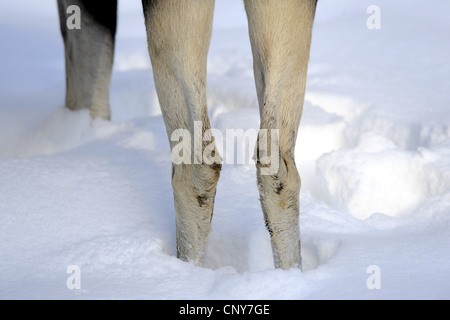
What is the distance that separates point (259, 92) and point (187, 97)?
19cm

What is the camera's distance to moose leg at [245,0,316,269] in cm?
137

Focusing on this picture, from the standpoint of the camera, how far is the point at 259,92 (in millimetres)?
1521

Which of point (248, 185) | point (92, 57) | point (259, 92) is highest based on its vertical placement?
point (259, 92)

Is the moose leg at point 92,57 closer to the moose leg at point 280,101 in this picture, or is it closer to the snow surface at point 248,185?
the snow surface at point 248,185

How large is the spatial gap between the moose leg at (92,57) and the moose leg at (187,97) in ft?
3.72

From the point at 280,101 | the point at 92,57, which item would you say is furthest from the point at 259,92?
the point at 92,57

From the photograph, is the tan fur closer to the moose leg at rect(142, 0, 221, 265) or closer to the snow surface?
the moose leg at rect(142, 0, 221, 265)

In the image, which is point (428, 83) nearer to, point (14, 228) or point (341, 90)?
point (341, 90)

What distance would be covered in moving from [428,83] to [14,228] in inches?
67.1

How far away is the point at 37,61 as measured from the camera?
3689 mm

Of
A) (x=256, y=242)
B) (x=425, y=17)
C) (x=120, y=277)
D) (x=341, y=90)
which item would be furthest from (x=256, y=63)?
(x=425, y=17)

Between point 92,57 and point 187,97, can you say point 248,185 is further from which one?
point 92,57

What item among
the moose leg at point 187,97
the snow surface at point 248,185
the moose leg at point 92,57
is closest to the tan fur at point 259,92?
the moose leg at point 187,97

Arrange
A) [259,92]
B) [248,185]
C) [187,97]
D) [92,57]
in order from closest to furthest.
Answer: [187,97]
[259,92]
[248,185]
[92,57]
